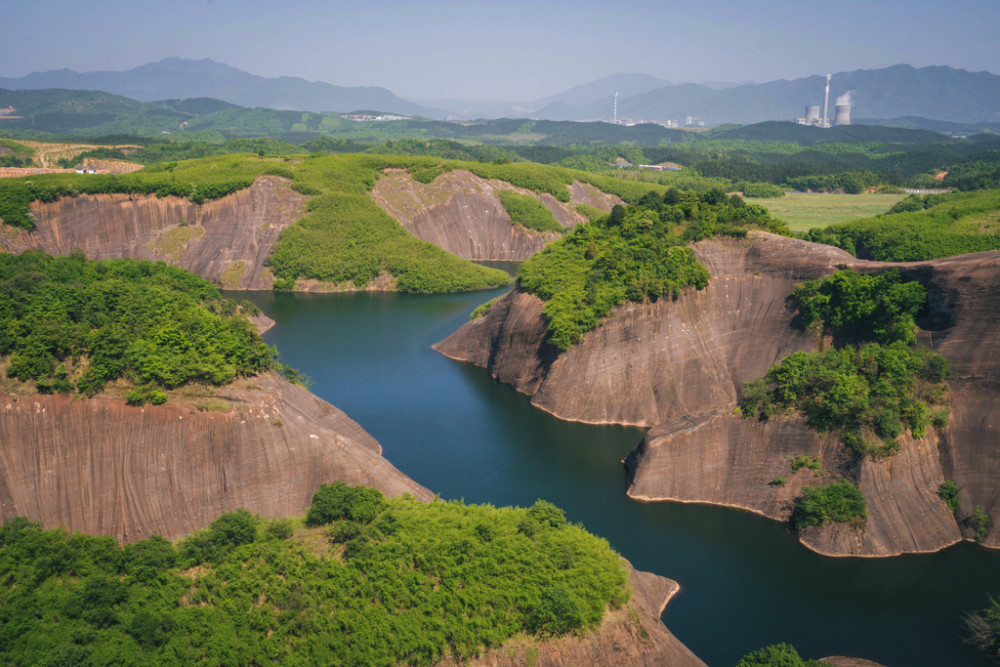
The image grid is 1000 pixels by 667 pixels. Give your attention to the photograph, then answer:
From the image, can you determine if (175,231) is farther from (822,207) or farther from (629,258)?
(822,207)

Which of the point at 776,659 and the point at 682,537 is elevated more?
the point at 776,659

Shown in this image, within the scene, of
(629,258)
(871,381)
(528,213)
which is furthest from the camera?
(528,213)

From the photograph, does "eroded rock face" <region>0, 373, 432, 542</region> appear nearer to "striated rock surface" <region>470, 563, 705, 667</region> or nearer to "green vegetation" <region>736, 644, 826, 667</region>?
"striated rock surface" <region>470, 563, 705, 667</region>

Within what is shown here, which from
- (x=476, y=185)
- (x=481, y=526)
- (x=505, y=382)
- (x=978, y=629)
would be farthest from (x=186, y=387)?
(x=476, y=185)

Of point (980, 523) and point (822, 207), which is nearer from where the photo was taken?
point (980, 523)

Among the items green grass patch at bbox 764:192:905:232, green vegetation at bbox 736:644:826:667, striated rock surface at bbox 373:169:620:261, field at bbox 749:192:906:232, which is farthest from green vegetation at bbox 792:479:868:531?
green grass patch at bbox 764:192:905:232

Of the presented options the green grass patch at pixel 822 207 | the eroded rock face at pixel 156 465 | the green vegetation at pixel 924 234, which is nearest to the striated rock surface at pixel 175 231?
the eroded rock face at pixel 156 465

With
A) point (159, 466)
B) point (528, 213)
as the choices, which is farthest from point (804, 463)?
point (528, 213)
